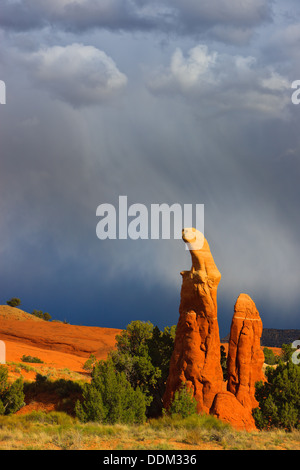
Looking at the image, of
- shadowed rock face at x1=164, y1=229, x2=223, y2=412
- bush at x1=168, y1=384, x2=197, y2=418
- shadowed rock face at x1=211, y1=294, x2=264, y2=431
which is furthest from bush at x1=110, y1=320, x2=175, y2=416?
shadowed rock face at x1=211, y1=294, x2=264, y2=431

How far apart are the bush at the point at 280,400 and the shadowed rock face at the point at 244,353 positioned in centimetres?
65

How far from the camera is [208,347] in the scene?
26.0m

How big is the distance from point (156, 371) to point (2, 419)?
10.7 m

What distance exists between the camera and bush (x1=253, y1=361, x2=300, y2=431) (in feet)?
83.4

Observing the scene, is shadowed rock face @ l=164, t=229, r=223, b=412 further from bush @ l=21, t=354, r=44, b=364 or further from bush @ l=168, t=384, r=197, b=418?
bush @ l=21, t=354, r=44, b=364

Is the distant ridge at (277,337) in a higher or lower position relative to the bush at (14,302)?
lower

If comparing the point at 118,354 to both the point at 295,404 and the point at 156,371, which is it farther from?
the point at 295,404

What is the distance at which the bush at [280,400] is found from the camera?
25422 mm

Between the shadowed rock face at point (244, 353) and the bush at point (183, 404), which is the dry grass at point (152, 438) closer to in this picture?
the bush at point (183, 404)

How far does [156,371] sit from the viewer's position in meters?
31.3

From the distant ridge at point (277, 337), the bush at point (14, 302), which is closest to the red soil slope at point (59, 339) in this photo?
the bush at point (14, 302)

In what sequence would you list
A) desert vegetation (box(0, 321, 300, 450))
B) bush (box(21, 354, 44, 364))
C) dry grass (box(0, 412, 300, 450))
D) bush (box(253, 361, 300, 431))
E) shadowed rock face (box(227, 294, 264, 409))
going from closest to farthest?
dry grass (box(0, 412, 300, 450)) < desert vegetation (box(0, 321, 300, 450)) < bush (box(253, 361, 300, 431)) < shadowed rock face (box(227, 294, 264, 409)) < bush (box(21, 354, 44, 364))

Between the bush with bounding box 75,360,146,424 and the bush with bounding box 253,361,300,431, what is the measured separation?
701 centimetres
